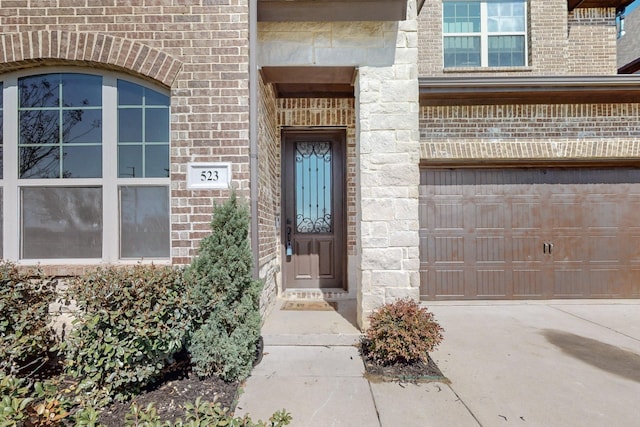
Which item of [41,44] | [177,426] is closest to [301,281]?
[177,426]

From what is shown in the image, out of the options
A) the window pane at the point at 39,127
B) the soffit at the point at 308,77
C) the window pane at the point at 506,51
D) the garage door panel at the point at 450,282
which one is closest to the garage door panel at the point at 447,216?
the garage door panel at the point at 450,282

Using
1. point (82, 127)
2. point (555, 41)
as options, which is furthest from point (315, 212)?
point (555, 41)

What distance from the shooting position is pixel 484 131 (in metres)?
4.93

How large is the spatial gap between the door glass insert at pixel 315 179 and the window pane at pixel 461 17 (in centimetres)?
356

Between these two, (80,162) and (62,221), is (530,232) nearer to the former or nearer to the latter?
(80,162)

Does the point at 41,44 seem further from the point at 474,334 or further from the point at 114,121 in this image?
the point at 474,334

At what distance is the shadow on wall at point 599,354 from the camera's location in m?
2.94

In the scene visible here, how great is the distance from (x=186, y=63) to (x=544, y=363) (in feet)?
14.6

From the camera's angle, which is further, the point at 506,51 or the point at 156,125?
the point at 506,51

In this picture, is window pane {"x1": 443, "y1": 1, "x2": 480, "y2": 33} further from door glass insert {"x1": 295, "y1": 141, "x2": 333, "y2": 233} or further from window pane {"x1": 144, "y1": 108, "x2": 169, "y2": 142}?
window pane {"x1": 144, "y1": 108, "x2": 169, "y2": 142}

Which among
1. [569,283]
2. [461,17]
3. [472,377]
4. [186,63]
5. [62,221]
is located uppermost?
[461,17]

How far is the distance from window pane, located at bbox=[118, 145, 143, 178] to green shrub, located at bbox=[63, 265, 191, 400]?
1.22 metres

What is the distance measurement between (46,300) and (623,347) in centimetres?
553

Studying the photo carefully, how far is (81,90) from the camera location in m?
3.37
